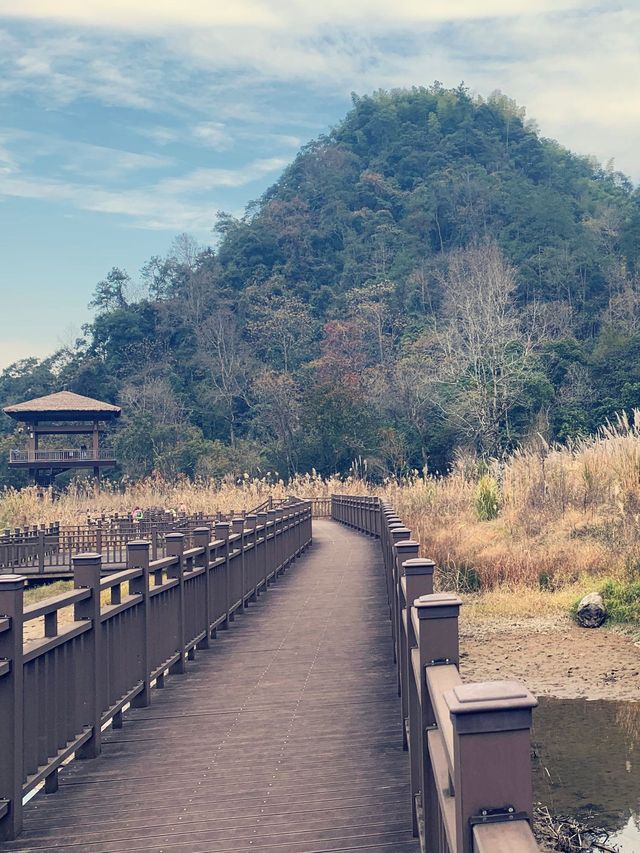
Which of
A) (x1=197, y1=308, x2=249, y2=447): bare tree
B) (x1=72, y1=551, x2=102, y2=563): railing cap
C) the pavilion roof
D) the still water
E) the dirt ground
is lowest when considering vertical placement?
the still water

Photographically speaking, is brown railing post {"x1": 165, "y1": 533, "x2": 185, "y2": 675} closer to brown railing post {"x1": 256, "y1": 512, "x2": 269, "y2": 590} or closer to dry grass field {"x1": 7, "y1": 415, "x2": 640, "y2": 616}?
brown railing post {"x1": 256, "y1": 512, "x2": 269, "y2": 590}

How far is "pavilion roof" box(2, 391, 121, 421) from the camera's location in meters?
50.6

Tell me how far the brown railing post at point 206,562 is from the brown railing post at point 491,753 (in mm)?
7788

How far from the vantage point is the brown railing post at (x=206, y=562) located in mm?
9594

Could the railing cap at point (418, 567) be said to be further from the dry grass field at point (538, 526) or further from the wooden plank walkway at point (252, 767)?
the dry grass field at point (538, 526)

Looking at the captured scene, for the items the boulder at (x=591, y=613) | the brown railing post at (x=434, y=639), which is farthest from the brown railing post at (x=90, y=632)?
the boulder at (x=591, y=613)

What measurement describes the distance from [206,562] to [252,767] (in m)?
4.05

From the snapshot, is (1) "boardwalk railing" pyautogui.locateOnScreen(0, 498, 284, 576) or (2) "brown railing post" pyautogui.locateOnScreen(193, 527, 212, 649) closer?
(2) "brown railing post" pyautogui.locateOnScreen(193, 527, 212, 649)

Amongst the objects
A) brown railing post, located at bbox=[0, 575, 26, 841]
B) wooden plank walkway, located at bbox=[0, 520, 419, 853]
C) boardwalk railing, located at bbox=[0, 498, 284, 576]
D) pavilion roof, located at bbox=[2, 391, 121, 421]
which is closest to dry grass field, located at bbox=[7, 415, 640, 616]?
boardwalk railing, located at bbox=[0, 498, 284, 576]

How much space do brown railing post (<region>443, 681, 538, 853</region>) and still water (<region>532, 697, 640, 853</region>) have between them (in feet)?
16.8

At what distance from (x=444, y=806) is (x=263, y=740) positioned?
13.9 feet

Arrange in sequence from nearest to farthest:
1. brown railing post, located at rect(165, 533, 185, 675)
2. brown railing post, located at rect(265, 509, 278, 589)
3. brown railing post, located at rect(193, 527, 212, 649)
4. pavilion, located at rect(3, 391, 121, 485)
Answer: brown railing post, located at rect(165, 533, 185, 675) → brown railing post, located at rect(193, 527, 212, 649) → brown railing post, located at rect(265, 509, 278, 589) → pavilion, located at rect(3, 391, 121, 485)

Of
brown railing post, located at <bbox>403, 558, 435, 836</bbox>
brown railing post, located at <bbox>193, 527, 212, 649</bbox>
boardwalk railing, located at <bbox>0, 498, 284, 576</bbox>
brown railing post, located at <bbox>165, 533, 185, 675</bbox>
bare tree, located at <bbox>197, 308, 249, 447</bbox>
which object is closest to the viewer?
brown railing post, located at <bbox>403, 558, 435, 836</bbox>

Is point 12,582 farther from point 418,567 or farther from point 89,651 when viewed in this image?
point 418,567
